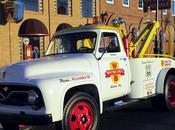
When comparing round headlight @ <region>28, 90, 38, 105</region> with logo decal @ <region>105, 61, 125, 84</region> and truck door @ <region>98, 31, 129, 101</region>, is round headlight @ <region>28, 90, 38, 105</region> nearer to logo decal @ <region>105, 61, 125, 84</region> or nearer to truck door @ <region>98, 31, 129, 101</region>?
truck door @ <region>98, 31, 129, 101</region>

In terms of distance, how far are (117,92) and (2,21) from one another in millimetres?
13785

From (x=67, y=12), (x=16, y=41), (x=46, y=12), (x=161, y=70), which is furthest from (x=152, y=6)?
(x=161, y=70)

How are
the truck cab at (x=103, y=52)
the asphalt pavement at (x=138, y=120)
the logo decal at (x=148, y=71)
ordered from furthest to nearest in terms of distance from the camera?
the logo decal at (x=148, y=71)
the asphalt pavement at (x=138, y=120)
the truck cab at (x=103, y=52)

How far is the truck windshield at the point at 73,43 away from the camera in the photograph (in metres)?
9.18

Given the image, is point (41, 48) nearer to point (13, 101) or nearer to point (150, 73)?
point (150, 73)

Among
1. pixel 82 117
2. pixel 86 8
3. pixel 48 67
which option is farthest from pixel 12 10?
pixel 82 117

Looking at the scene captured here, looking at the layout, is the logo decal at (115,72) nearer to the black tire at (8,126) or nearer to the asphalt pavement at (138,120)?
the asphalt pavement at (138,120)

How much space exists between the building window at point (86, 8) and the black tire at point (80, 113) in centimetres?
2010

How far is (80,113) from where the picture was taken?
8.05 m

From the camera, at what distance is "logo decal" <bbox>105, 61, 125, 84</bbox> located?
354 inches

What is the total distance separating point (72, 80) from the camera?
793cm

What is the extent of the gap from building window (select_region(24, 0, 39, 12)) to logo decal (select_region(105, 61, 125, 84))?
1494 centimetres

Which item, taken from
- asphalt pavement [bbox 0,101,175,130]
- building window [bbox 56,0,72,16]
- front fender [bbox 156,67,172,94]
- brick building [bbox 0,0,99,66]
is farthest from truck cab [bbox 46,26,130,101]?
building window [bbox 56,0,72,16]

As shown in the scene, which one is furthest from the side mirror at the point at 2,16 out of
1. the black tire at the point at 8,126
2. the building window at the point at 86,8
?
the black tire at the point at 8,126
